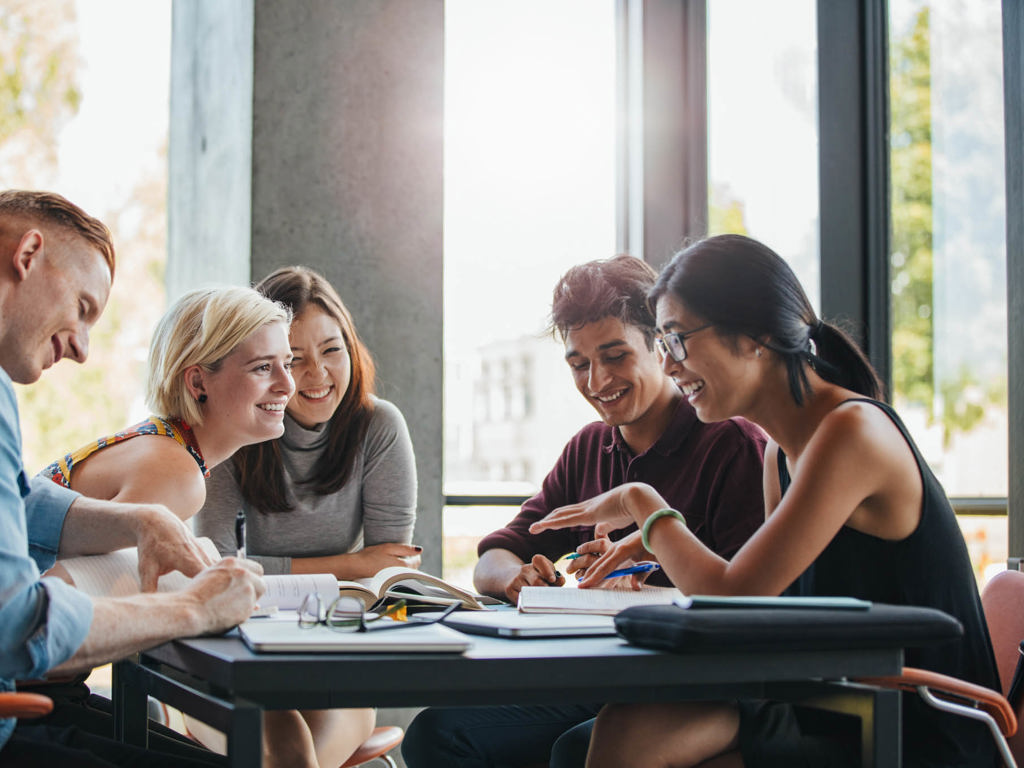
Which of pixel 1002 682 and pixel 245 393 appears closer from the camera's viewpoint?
pixel 1002 682

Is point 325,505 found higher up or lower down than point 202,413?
lower down

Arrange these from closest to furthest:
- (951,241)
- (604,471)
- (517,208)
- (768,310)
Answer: (768,310)
(604,471)
(951,241)
(517,208)

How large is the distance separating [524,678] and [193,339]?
4.90 feet

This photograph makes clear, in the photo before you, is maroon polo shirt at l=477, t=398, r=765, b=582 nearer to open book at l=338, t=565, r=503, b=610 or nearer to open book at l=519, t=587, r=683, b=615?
open book at l=519, t=587, r=683, b=615

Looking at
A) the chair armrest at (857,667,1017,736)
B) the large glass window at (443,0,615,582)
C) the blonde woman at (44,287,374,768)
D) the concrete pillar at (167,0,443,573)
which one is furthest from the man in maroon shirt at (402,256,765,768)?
the large glass window at (443,0,615,582)

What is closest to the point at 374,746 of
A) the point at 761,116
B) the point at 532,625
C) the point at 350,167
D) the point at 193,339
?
the point at 193,339

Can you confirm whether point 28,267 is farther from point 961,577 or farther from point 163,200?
point 163,200

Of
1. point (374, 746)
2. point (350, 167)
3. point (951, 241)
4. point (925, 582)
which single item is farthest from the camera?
point (951, 241)

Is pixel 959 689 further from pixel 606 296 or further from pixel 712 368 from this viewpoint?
pixel 606 296

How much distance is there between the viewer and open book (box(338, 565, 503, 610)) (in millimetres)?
1798

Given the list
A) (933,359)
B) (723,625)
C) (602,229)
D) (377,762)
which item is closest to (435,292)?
(602,229)

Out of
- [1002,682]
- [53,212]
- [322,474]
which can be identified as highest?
[53,212]

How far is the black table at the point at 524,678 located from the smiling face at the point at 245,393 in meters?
1.08

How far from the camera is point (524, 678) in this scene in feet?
3.62
